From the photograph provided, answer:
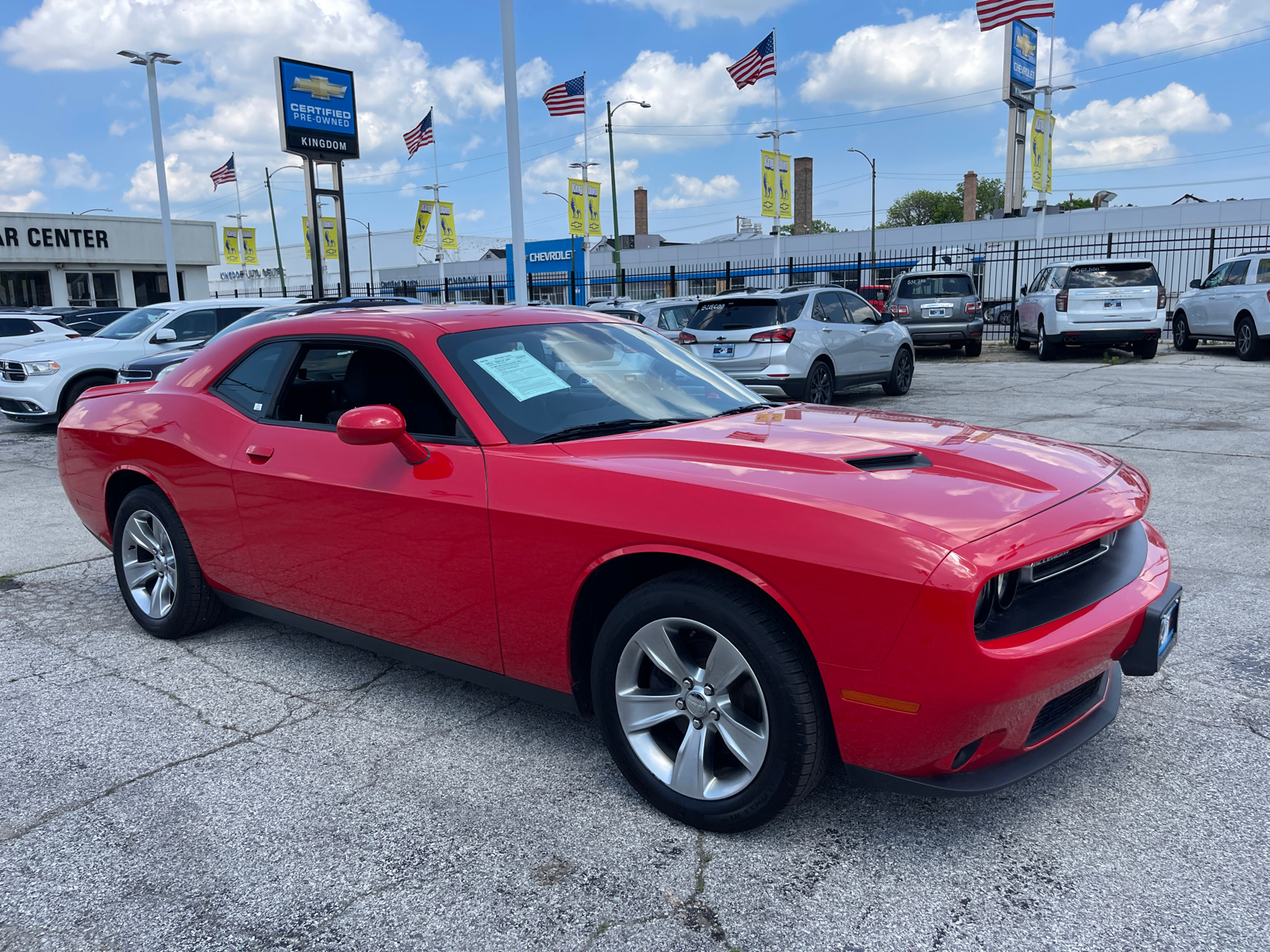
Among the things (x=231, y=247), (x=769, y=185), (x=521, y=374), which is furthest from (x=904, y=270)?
(x=231, y=247)

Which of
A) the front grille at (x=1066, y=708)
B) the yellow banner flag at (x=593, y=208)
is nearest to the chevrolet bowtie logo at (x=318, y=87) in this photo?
the yellow banner flag at (x=593, y=208)

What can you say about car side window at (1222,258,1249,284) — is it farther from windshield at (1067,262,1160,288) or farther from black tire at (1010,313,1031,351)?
black tire at (1010,313,1031,351)

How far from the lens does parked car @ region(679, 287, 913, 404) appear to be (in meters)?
11.5

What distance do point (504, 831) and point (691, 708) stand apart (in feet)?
2.20

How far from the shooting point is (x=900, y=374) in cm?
1373

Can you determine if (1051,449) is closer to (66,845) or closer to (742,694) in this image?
(742,694)

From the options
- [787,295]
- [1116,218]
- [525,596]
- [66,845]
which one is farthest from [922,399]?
[1116,218]

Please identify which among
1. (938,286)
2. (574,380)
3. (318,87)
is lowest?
(574,380)

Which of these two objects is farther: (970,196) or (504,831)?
(970,196)

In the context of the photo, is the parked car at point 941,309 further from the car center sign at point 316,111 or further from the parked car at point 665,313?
the car center sign at point 316,111

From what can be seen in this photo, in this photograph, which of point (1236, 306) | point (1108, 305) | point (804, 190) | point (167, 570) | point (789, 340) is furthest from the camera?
point (804, 190)

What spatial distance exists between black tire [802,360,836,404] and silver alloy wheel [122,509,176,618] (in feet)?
27.6

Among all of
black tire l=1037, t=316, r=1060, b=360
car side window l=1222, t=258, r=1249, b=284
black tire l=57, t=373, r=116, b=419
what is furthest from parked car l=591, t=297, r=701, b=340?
car side window l=1222, t=258, r=1249, b=284

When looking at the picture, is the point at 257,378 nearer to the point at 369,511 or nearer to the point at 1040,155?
the point at 369,511
